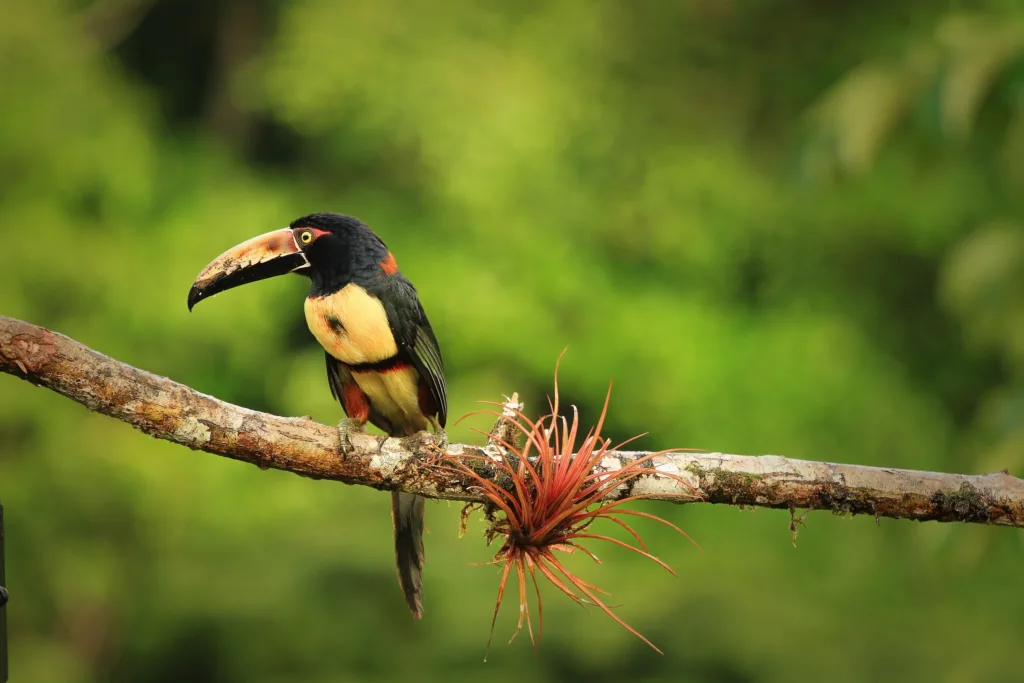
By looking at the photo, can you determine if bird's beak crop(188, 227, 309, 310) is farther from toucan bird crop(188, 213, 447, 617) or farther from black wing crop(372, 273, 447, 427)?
black wing crop(372, 273, 447, 427)

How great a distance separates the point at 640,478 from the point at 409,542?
72 centimetres

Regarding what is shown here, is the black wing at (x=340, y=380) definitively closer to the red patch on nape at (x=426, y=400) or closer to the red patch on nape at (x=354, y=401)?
the red patch on nape at (x=354, y=401)

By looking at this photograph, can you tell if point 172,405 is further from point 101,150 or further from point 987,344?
point 987,344

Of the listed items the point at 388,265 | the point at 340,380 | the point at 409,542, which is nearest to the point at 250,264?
the point at 388,265

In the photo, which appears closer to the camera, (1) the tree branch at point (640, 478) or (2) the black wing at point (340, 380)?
(1) the tree branch at point (640, 478)

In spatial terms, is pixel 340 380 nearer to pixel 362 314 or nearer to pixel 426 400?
pixel 426 400

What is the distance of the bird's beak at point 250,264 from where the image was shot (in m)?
2.54

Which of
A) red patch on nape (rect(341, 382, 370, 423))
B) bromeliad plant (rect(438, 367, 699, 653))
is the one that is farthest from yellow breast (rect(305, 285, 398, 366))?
bromeliad plant (rect(438, 367, 699, 653))

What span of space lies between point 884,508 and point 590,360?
18.8 ft

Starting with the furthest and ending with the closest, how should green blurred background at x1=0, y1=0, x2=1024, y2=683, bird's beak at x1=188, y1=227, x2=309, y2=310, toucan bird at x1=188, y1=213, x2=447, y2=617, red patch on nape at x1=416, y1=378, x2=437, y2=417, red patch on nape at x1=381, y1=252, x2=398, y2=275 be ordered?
green blurred background at x1=0, y1=0, x2=1024, y2=683 < red patch on nape at x1=416, y1=378, x2=437, y2=417 < red patch on nape at x1=381, y1=252, x2=398, y2=275 < toucan bird at x1=188, y1=213, x2=447, y2=617 < bird's beak at x1=188, y1=227, x2=309, y2=310

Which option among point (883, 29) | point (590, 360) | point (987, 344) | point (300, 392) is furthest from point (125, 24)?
point (987, 344)

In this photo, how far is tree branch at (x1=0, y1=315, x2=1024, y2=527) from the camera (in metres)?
2.27

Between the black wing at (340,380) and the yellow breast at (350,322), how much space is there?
7.5 inches

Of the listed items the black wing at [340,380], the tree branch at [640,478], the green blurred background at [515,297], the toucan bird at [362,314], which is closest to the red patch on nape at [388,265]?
the toucan bird at [362,314]
